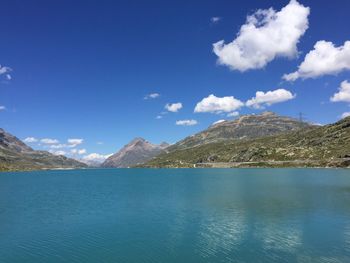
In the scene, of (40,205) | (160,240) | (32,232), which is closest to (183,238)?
(160,240)

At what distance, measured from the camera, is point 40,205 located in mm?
96375

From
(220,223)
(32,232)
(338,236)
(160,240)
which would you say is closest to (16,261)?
(32,232)

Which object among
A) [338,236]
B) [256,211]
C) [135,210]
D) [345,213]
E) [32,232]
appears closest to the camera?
[338,236]

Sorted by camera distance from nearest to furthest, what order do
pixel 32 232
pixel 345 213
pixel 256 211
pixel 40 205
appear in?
pixel 32 232 < pixel 345 213 < pixel 256 211 < pixel 40 205

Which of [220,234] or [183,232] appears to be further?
[183,232]

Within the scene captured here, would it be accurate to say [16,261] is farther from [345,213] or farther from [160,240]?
A: [345,213]

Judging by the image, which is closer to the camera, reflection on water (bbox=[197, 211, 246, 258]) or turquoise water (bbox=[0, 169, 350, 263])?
turquoise water (bbox=[0, 169, 350, 263])

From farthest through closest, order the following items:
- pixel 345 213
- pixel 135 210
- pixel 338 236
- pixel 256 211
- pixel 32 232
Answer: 1. pixel 135 210
2. pixel 256 211
3. pixel 345 213
4. pixel 32 232
5. pixel 338 236

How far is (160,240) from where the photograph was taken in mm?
53125

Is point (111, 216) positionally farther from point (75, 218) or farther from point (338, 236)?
point (338, 236)

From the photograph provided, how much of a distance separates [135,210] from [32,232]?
28795 millimetres

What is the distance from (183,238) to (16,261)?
24.4 meters

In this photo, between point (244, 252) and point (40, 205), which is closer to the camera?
point (244, 252)

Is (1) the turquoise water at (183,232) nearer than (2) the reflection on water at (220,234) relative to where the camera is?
Yes
